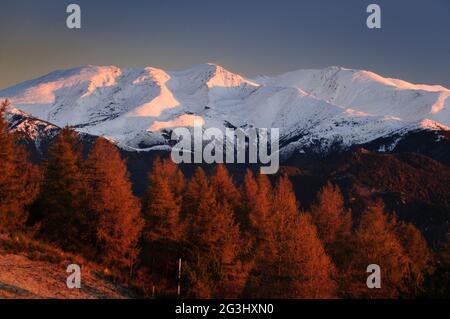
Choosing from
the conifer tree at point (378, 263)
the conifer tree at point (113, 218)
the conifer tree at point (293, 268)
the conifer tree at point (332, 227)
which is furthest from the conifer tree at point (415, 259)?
the conifer tree at point (113, 218)

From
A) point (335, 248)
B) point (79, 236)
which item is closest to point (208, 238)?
point (79, 236)

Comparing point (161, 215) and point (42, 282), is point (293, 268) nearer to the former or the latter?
point (42, 282)

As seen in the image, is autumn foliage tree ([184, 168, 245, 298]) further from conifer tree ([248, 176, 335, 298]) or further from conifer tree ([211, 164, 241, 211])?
conifer tree ([211, 164, 241, 211])

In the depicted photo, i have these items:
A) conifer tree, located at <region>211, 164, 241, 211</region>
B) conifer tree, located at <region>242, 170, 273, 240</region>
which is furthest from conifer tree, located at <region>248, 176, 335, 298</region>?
conifer tree, located at <region>211, 164, 241, 211</region>

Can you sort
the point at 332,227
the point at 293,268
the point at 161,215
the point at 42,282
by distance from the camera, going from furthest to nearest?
the point at 332,227 → the point at 161,215 → the point at 293,268 → the point at 42,282

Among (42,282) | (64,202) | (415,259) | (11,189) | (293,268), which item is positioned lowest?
(415,259)

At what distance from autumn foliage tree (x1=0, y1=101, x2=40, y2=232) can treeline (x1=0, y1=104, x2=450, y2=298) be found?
0.09 metres

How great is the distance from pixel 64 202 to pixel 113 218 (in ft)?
18.4

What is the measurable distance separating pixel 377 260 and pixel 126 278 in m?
19.7

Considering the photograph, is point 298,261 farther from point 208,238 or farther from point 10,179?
point 10,179

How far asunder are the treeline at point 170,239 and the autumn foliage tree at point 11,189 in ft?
0.29

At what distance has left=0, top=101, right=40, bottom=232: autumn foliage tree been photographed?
4719 cm

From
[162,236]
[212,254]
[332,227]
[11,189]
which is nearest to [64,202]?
[11,189]

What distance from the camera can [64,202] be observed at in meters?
48.9
